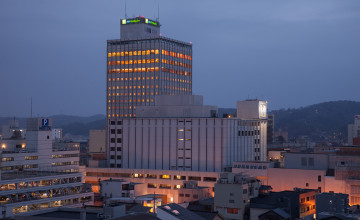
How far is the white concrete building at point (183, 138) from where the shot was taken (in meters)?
152

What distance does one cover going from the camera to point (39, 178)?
118 meters

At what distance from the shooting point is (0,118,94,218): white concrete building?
358 feet

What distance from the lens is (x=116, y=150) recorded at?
6604 inches

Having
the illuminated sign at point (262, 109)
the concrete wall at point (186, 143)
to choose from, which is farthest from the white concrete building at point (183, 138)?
the illuminated sign at point (262, 109)

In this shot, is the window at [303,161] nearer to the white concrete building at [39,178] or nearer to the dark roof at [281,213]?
the dark roof at [281,213]

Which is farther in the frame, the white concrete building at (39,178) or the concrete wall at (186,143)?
the concrete wall at (186,143)

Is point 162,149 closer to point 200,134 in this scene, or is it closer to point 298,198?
point 200,134

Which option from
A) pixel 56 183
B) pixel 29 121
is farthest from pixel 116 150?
pixel 56 183

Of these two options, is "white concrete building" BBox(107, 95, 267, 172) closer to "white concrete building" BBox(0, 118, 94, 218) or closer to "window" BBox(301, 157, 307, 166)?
"white concrete building" BBox(0, 118, 94, 218)

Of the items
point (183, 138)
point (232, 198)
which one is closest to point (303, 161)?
point (183, 138)

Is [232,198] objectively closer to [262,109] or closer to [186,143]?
[186,143]

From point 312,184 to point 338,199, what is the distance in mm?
35609

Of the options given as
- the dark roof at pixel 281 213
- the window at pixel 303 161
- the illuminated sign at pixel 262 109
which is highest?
the illuminated sign at pixel 262 109

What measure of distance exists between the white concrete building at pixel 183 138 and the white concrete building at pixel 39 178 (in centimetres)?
1706
